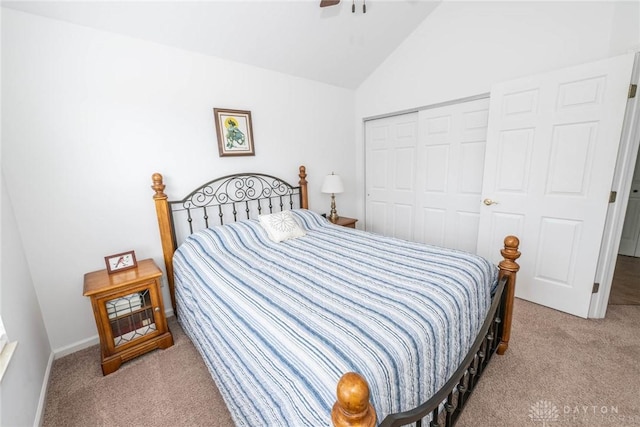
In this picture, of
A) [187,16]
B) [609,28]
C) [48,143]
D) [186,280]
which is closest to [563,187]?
[609,28]

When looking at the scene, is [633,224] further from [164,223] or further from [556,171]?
[164,223]

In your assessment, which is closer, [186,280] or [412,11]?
[186,280]

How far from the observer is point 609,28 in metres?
1.90

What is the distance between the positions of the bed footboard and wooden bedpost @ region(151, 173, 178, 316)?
2.00m

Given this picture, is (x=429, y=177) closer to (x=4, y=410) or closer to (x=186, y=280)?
(x=186, y=280)

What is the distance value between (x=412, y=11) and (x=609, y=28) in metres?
1.54

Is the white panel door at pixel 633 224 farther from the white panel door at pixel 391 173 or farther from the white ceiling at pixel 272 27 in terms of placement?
the white ceiling at pixel 272 27

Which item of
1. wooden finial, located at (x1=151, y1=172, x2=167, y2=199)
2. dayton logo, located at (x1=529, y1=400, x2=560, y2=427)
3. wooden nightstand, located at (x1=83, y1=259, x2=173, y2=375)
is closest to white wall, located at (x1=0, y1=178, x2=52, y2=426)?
wooden nightstand, located at (x1=83, y1=259, x2=173, y2=375)

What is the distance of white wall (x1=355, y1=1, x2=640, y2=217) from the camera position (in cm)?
193

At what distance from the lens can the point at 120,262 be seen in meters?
1.94

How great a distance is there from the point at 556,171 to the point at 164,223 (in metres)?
3.25

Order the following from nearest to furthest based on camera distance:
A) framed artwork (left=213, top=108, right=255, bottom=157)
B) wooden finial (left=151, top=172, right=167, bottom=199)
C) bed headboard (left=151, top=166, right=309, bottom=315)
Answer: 1. wooden finial (left=151, top=172, right=167, bottom=199)
2. bed headboard (left=151, top=166, right=309, bottom=315)
3. framed artwork (left=213, top=108, right=255, bottom=157)

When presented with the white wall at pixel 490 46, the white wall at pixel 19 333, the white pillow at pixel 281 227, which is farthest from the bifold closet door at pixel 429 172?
the white wall at pixel 19 333

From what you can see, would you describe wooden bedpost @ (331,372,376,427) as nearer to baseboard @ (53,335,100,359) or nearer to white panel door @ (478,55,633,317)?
baseboard @ (53,335,100,359)
